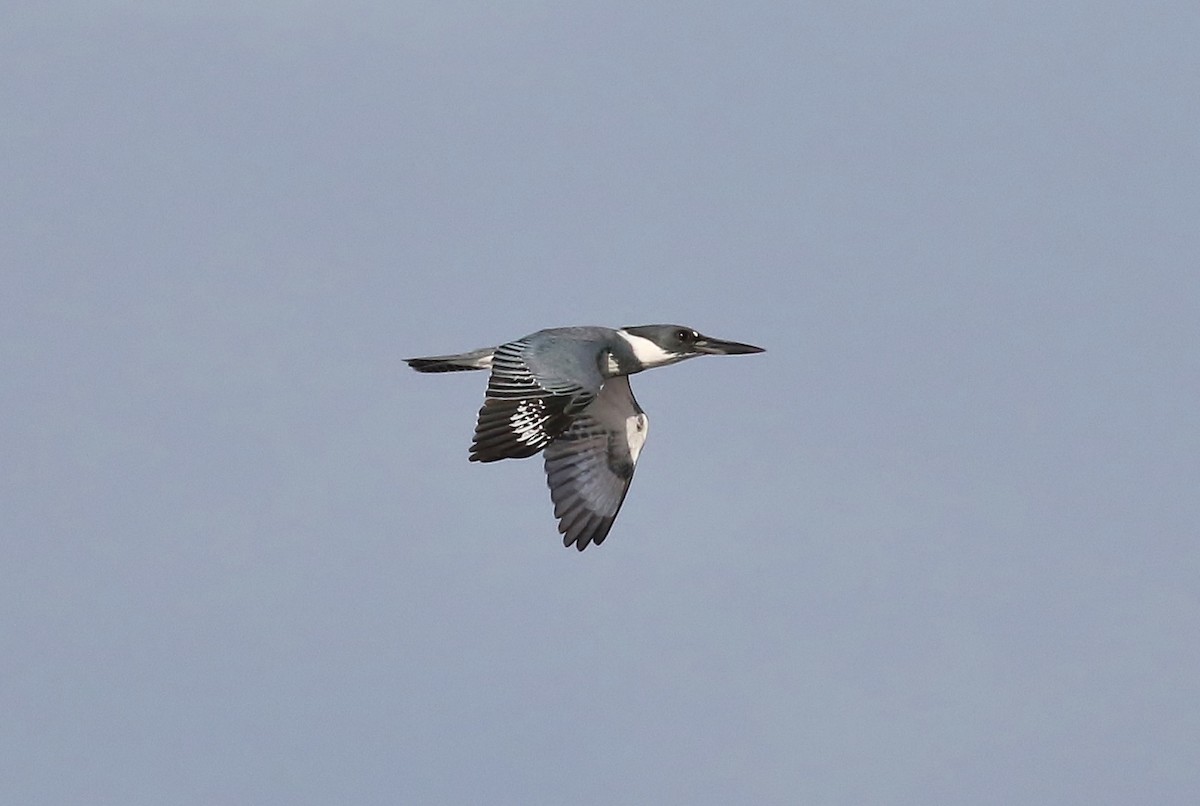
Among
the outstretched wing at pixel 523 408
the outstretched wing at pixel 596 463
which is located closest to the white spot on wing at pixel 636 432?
the outstretched wing at pixel 596 463

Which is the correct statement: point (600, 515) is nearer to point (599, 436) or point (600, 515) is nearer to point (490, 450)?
point (599, 436)

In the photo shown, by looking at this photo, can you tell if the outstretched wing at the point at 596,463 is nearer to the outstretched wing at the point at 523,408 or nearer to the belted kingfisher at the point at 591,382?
the belted kingfisher at the point at 591,382

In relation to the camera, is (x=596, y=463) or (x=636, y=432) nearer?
(x=596, y=463)

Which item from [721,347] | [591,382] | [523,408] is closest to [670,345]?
[721,347]

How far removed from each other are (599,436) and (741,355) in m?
1.78

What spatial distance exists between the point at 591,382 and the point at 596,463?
315 cm

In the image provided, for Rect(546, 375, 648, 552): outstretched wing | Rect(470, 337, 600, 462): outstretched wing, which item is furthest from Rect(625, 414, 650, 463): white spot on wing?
Rect(470, 337, 600, 462): outstretched wing

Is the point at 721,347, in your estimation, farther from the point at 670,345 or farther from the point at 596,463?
the point at 596,463

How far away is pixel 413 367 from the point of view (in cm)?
2666

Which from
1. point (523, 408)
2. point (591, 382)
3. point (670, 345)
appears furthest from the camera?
point (670, 345)

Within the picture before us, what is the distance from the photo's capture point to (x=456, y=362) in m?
26.5

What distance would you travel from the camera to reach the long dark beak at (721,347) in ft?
89.7

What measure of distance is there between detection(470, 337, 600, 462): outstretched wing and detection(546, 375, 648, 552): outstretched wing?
9.11 ft

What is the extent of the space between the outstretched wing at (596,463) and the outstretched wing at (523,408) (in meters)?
2.78
